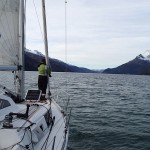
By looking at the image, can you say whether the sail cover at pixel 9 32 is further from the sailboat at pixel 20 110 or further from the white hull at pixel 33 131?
the white hull at pixel 33 131

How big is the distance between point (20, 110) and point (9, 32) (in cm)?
425

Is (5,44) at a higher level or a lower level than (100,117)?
higher

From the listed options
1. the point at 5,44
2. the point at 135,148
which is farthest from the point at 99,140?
the point at 5,44

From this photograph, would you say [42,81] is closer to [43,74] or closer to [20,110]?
[43,74]

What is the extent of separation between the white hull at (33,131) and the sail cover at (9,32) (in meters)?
2.75

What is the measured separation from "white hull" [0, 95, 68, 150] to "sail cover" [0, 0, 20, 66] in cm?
275

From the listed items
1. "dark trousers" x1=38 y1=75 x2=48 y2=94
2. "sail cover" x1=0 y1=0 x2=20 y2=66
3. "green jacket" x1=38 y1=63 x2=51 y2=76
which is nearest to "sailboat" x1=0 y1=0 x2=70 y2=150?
"sail cover" x1=0 y1=0 x2=20 y2=66

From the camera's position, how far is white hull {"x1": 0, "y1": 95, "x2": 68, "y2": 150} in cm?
906

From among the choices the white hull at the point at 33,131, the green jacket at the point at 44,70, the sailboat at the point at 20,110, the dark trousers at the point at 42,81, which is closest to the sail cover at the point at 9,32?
the sailboat at the point at 20,110

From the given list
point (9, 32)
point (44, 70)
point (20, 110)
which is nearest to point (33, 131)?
point (20, 110)

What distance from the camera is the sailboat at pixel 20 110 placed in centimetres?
948

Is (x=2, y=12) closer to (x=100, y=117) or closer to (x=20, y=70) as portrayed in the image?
(x=20, y=70)

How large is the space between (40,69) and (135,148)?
20.9 feet

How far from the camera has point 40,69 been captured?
58.1ft
